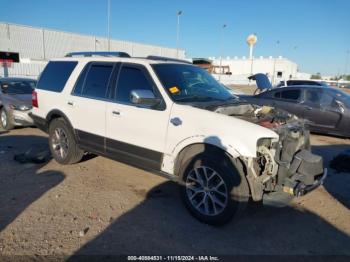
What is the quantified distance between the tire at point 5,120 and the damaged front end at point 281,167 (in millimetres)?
7018

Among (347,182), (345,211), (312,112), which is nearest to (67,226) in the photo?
(345,211)

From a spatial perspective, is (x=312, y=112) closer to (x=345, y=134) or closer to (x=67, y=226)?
(x=345, y=134)

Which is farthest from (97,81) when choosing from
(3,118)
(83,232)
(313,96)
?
(313,96)

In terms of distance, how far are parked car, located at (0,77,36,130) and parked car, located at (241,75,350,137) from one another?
6937mm

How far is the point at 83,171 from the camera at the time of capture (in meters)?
5.64

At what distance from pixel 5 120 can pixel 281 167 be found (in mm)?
8112

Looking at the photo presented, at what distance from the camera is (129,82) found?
15.2 ft

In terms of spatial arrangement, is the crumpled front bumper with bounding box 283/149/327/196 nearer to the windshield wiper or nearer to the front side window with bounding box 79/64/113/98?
the windshield wiper

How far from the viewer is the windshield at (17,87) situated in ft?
30.2

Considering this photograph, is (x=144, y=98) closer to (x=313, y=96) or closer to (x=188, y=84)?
(x=188, y=84)

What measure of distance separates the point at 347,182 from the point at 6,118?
8697mm

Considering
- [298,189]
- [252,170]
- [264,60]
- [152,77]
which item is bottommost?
[298,189]

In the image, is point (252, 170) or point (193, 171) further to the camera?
point (193, 171)

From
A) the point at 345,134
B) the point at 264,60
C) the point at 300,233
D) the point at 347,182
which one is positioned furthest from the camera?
the point at 264,60
